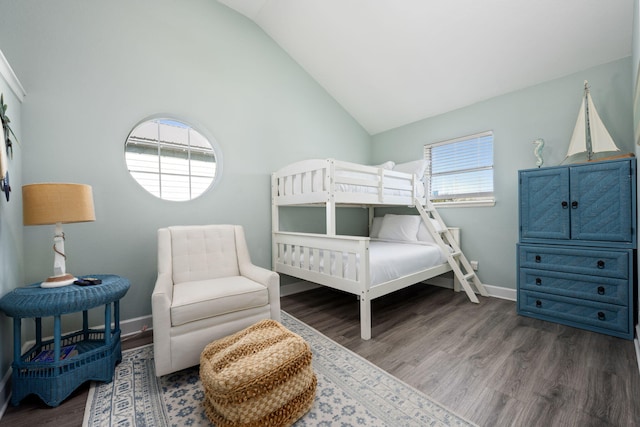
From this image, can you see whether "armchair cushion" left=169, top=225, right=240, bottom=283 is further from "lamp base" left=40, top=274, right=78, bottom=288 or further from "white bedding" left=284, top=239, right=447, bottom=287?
"white bedding" left=284, top=239, right=447, bottom=287

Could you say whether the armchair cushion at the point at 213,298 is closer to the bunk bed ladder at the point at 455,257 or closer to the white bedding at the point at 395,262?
the white bedding at the point at 395,262

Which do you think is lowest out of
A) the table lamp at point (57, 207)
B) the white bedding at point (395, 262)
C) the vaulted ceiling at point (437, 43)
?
the white bedding at point (395, 262)

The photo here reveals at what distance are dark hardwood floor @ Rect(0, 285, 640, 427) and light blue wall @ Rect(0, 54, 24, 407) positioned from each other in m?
0.38

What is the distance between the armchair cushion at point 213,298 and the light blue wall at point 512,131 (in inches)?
104

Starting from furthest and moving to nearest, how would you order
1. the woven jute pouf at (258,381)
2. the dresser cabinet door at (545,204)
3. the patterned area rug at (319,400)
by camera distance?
the dresser cabinet door at (545,204) → the patterned area rug at (319,400) → the woven jute pouf at (258,381)

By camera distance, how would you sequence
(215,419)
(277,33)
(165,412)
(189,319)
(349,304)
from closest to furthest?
(215,419) → (165,412) → (189,319) → (349,304) → (277,33)

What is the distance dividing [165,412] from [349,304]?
1.92m

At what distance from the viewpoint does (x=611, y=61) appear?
2.27 m

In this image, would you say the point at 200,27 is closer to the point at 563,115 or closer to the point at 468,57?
the point at 468,57

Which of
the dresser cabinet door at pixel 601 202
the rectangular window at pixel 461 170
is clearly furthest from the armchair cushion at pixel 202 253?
the dresser cabinet door at pixel 601 202

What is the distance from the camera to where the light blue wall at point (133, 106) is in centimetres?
189

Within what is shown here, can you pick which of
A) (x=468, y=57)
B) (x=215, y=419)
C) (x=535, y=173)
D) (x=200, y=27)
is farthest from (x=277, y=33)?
(x=215, y=419)

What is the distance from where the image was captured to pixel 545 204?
2342 mm

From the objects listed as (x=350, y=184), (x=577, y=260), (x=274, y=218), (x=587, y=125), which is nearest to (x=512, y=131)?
(x=587, y=125)
